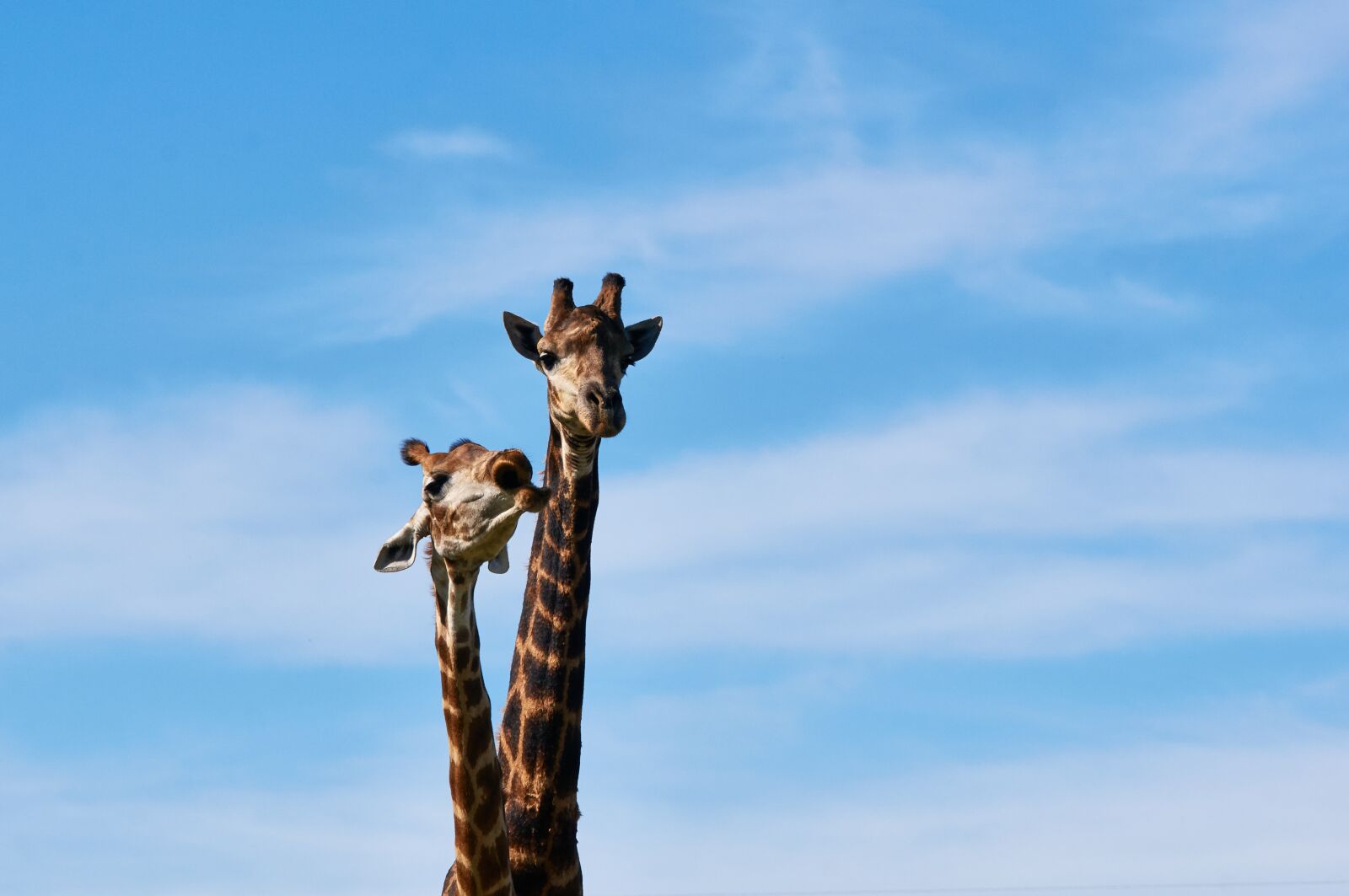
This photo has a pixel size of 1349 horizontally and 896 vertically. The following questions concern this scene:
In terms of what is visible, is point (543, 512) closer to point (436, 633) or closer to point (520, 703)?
point (520, 703)

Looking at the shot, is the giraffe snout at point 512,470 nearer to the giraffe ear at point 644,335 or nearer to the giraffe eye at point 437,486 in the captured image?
the giraffe eye at point 437,486

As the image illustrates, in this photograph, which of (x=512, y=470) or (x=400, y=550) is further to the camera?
(x=400, y=550)

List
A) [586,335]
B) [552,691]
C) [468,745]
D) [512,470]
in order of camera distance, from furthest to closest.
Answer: [586,335]
[552,691]
[468,745]
[512,470]

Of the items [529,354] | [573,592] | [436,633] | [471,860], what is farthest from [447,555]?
[529,354]

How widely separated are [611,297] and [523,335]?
914 mm

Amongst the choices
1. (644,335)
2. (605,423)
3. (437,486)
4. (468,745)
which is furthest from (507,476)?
(644,335)

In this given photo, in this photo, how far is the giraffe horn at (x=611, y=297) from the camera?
20531mm

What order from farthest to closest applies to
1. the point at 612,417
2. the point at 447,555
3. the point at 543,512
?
the point at 543,512 < the point at 612,417 < the point at 447,555

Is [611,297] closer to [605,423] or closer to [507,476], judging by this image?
[605,423]

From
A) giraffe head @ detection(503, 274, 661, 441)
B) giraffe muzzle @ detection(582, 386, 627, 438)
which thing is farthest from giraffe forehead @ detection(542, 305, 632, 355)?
giraffe muzzle @ detection(582, 386, 627, 438)

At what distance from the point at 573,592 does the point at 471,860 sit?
3.49 meters

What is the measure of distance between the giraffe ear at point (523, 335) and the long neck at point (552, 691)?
1.11m

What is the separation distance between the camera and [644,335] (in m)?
20.9

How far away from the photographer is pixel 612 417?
1842cm
